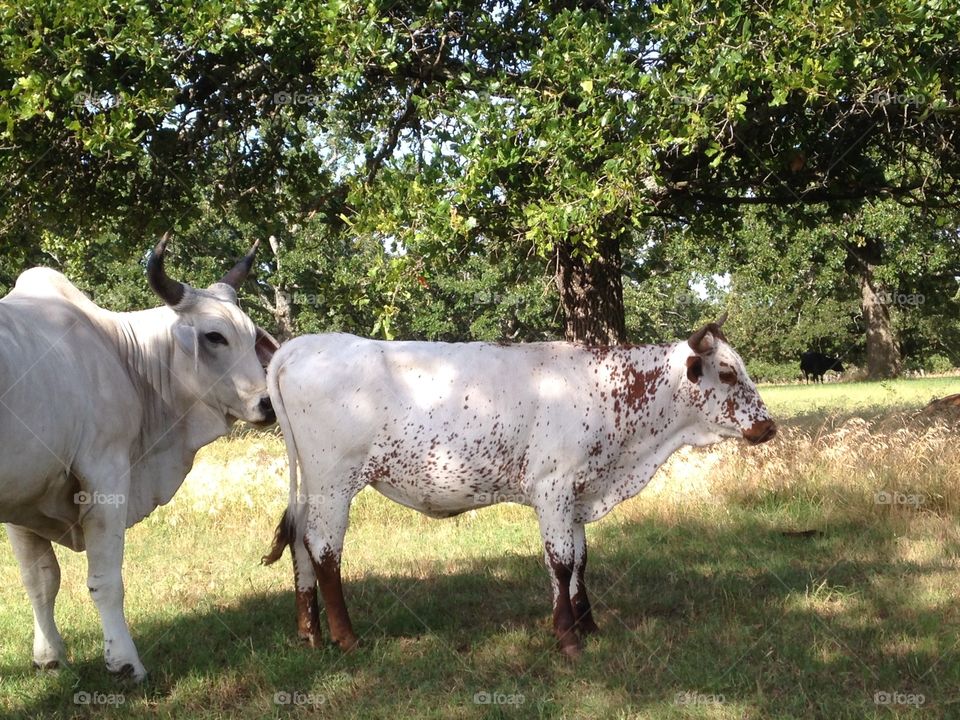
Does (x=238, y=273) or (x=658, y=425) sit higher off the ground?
(x=238, y=273)

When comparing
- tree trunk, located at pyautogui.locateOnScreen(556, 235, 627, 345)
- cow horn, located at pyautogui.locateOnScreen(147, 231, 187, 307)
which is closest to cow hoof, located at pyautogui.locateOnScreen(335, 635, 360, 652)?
cow horn, located at pyautogui.locateOnScreen(147, 231, 187, 307)

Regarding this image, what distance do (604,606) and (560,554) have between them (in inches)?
35.2

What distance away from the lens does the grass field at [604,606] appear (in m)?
4.99

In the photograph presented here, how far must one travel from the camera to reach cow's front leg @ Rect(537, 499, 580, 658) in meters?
5.78

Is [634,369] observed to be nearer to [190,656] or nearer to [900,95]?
[190,656]

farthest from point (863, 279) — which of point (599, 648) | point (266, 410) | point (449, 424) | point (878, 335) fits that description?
point (266, 410)

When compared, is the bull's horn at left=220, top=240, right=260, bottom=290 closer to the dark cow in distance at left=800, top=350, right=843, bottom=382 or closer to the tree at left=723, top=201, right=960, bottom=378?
the tree at left=723, top=201, right=960, bottom=378

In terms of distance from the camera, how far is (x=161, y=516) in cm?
1012

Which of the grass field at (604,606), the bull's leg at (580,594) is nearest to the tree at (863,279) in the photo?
the grass field at (604,606)

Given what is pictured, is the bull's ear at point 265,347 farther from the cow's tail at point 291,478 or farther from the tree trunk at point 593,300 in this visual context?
the tree trunk at point 593,300

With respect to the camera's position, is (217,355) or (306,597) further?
(306,597)

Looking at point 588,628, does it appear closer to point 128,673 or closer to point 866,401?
point 128,673

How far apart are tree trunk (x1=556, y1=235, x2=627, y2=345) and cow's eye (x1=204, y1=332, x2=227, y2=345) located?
22.0 ft

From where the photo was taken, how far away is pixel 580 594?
6.05 m
